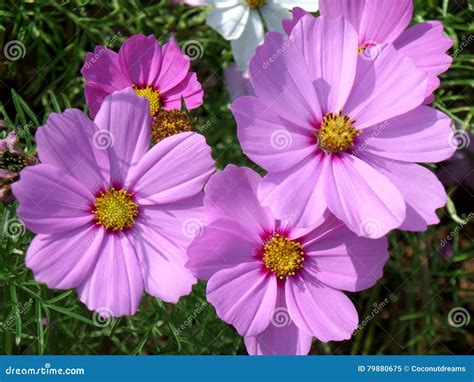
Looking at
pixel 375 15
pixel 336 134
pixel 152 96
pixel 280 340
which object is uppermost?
pixel 375 15

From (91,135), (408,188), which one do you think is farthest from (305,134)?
(91,135)

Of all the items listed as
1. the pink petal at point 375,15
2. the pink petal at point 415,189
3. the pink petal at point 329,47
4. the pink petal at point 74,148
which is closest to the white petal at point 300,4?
the pink petal at point 375,15

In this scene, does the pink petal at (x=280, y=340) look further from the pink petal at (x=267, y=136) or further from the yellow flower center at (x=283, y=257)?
the pink petal at (x=267, y=136)

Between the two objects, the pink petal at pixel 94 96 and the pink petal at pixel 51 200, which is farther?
the pink petal at pixel 94 96

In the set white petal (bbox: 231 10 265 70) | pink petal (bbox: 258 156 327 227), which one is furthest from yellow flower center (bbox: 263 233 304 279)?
white petal (bbox: 231 10 265 70)

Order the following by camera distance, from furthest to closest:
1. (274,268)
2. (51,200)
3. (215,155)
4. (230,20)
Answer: (215,155), (230,20), (274,268), (51,200)

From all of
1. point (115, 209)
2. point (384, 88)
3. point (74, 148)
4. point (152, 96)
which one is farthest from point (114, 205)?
point (384, 88)

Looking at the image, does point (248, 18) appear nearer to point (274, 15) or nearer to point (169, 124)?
point (274, 15)
